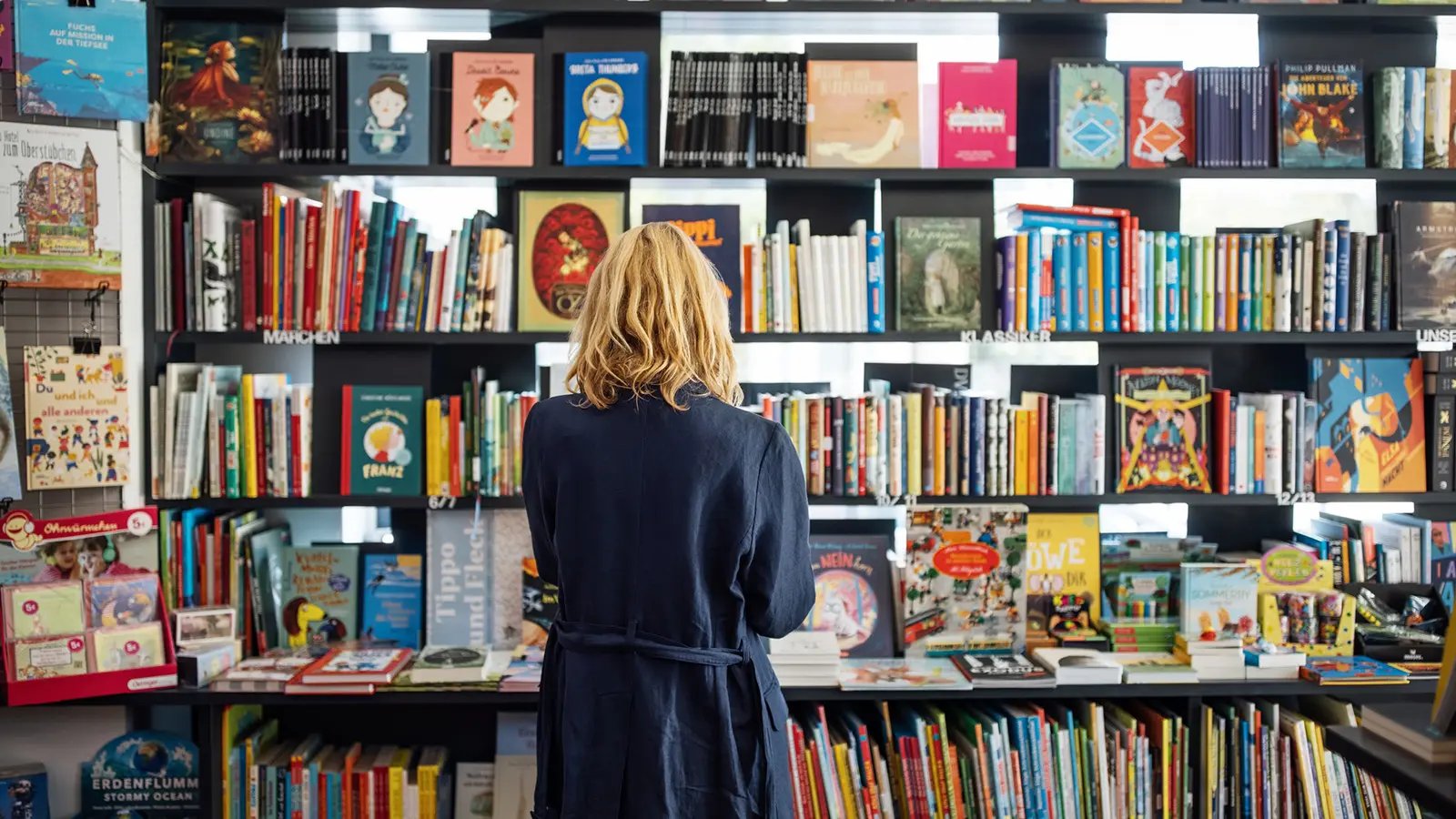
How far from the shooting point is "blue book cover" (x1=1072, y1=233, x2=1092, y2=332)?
2908 millimetres

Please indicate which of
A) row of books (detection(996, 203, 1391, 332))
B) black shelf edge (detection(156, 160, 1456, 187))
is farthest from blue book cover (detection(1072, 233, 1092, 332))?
black shelf edge (detection(156, 160, 1456, 187))

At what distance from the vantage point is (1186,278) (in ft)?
9.61

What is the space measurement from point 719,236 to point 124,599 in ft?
5.46

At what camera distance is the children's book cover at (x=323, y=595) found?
117 inches

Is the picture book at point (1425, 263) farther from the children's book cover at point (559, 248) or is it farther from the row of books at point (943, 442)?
the children's book cover at point (559, 248)

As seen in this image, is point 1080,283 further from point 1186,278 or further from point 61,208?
point 61,208

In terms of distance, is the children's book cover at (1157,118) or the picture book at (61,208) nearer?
the picture book at (61,208)

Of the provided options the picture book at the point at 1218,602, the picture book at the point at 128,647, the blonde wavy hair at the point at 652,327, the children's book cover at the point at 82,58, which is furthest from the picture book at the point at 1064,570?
the children's book cover at the point at 82,58

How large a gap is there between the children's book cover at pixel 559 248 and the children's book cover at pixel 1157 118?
136cm

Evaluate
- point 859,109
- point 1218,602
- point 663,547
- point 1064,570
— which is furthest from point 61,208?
point 1218,602

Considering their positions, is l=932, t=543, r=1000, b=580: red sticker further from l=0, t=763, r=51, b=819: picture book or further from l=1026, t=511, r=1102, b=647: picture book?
l=0, t=763, r=51, b=819: picture book

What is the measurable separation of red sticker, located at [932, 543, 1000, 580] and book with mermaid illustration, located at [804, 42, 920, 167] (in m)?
0.99

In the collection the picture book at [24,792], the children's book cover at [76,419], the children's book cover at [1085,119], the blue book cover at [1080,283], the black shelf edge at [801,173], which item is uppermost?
the children's book cover at [1085,119]

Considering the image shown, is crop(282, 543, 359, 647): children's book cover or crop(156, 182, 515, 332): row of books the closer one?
crop(156, 182, 515, 332): row of books
